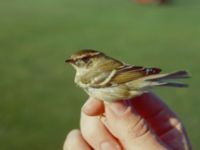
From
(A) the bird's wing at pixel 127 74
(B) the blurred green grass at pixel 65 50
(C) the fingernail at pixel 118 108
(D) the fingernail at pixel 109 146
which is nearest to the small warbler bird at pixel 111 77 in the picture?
(A) the bird's wing at pixel 127 74

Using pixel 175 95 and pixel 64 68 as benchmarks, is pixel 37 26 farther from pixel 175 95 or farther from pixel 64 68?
pixel 175 95

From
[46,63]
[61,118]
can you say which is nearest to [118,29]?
[46,63]

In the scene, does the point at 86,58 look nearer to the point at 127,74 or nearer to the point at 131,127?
the point at 127,74

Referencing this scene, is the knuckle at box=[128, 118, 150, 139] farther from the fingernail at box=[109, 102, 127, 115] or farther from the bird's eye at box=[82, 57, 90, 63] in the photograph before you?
the bird's eye at box=[82, 57, 90, 63]

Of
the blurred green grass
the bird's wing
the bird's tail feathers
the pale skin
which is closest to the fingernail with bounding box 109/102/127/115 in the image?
the pale skin

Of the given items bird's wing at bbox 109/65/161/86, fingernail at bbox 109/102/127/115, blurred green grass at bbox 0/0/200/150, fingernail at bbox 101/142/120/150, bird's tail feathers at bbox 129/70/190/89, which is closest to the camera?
fingernail at bbox 109/102/127/115

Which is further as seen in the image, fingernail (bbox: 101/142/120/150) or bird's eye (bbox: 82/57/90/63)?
bird's eye (bbox: 82/57/90/63)

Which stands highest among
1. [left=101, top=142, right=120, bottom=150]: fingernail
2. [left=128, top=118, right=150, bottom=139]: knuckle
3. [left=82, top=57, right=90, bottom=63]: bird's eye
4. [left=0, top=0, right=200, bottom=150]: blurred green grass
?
[left=82, top=57, right=90, bottom=63]: bird's eye
